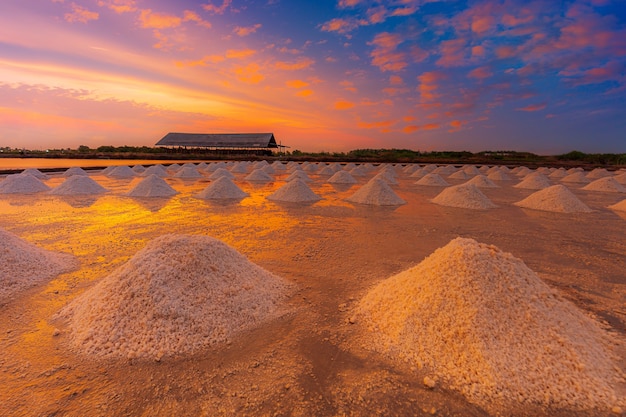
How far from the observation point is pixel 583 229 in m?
6.86

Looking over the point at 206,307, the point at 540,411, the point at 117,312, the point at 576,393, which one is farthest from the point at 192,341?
the point at 576,393

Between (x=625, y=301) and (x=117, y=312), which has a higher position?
(x=117, y=312)

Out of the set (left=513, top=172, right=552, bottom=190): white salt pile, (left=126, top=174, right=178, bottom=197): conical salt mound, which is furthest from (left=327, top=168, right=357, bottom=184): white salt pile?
(left=513, top=172, right=552, bottom=190): white salt pile

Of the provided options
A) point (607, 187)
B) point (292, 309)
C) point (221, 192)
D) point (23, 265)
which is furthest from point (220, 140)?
point (292, 309)

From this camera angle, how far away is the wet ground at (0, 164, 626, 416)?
1837 millimetres

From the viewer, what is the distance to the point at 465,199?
30.9ft

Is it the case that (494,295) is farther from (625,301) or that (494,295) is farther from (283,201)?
(283,201)

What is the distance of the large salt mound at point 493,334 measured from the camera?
6.32ft

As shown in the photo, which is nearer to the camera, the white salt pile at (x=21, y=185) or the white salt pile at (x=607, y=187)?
the white salt pile at (x=21, y=185)

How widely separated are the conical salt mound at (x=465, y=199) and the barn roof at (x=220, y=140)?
87.2ft

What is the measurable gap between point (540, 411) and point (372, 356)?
108cm

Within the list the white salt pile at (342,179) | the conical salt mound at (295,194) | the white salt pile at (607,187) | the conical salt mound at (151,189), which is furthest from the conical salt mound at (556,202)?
the conical salt mound at (151,189)

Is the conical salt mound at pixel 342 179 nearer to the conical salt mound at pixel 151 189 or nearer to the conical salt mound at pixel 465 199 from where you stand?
the conical salt mound at pixel 465 199

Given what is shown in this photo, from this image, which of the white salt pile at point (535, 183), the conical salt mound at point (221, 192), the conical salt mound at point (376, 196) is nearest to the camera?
the conical salt mound at point (376, 196)
